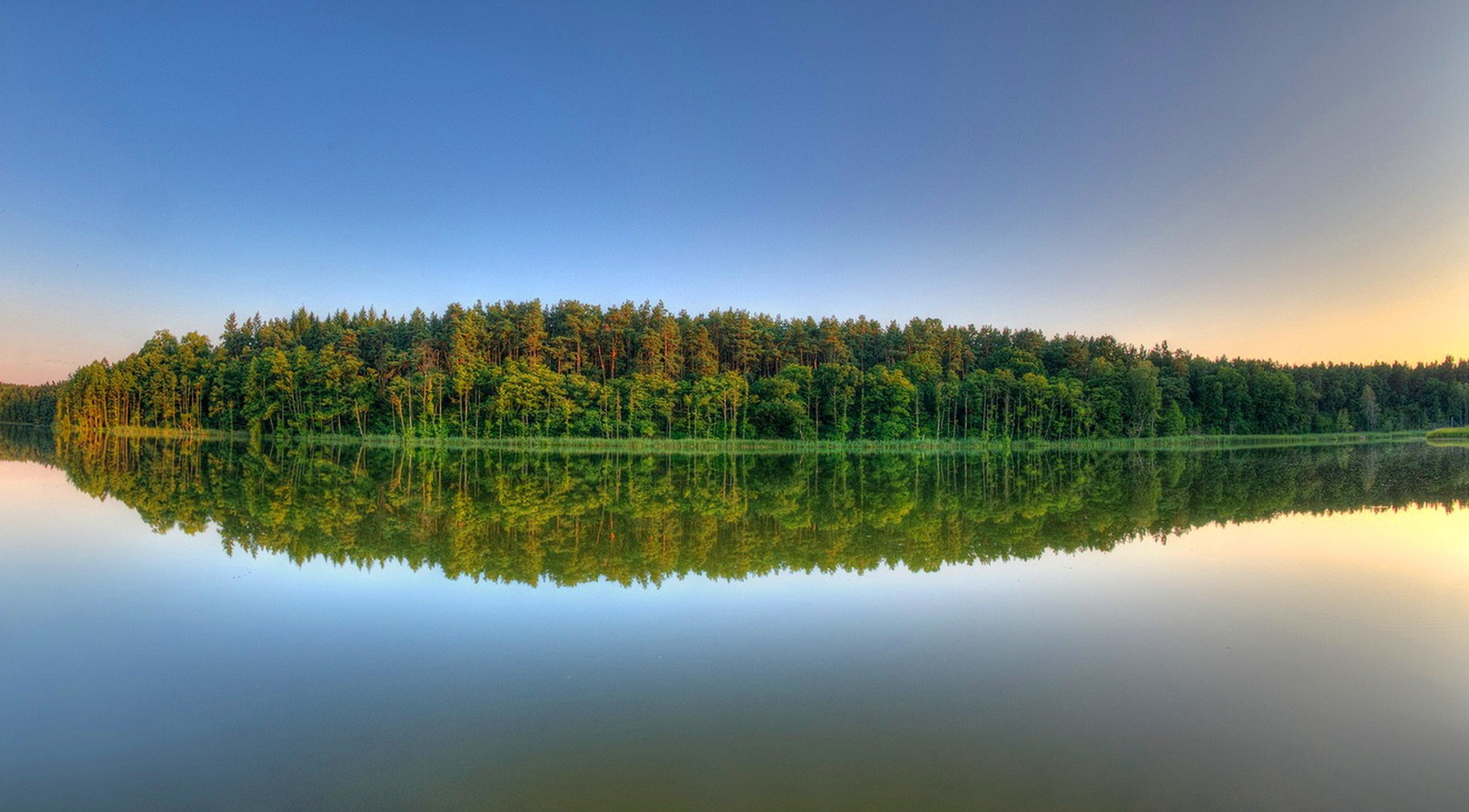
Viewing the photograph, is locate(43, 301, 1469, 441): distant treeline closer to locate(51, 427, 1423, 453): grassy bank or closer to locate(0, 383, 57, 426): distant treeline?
locate(51, 427, 1423, 453): grassy bank

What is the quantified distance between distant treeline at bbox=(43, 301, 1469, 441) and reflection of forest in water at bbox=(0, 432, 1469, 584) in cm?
2074

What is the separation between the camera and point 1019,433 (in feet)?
215

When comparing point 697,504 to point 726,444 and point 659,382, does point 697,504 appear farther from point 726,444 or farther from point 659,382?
point 659,382

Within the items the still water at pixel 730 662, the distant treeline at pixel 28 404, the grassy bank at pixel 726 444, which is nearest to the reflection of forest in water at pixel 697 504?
the still water at pixel 730 662

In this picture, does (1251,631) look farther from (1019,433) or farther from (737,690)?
(1019,433)

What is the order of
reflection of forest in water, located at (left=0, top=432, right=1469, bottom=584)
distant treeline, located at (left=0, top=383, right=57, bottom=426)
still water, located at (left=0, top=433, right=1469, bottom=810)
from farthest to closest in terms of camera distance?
distant treeline, located at (left=0, top=383, right=57, bottom=426) → reflection of forest in water, located at (left=0, top=432, right=1469, bottom=584) → still water, located at (left=0, top=433, right=1469, bottom=810)

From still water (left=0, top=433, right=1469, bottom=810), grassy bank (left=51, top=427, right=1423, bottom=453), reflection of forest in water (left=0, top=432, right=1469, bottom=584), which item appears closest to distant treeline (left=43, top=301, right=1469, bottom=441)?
grassy bank (left=51, top=427, right=1423, bottom=453)

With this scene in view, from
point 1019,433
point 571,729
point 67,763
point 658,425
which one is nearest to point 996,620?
point 571,729

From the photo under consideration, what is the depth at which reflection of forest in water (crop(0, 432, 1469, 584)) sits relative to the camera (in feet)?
37.7

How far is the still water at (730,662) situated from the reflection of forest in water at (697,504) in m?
0.20

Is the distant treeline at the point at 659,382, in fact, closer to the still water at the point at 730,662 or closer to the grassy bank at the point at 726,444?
the grassy bank at the point at 726,444

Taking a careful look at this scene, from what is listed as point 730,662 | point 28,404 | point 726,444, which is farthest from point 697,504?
point 28,404

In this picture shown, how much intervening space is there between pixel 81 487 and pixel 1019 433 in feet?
213

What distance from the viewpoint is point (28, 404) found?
124 metres
